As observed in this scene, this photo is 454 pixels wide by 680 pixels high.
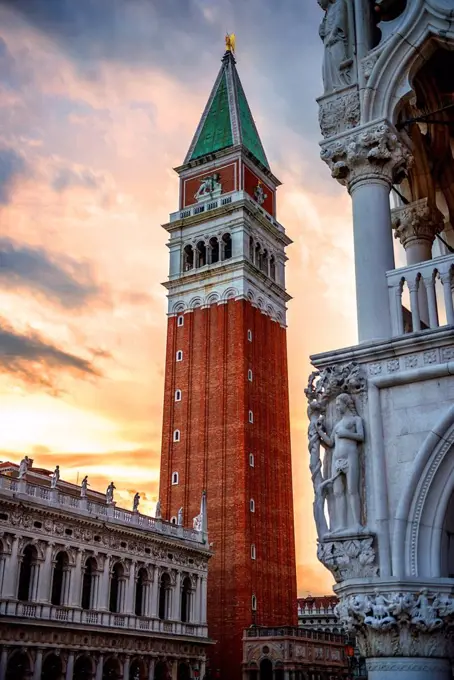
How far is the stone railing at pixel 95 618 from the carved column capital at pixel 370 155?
3015 cm

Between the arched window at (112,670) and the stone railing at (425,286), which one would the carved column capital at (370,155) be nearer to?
the stone railing at (425,286)

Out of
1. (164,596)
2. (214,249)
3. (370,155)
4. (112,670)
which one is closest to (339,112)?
(370,155)

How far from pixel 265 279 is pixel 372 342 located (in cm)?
5733

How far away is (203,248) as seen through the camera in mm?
65188

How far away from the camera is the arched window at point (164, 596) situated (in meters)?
44.4

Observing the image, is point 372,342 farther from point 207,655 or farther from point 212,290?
point 212,290

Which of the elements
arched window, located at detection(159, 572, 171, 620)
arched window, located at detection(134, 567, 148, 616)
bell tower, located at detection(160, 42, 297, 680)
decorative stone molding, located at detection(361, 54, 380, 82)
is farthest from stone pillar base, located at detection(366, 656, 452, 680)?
bell tower, located at detection(160, 42, 297, 680)

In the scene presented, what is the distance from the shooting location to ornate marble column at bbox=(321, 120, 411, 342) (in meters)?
7.62

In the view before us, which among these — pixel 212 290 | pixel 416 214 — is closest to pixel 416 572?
pixel 416 214

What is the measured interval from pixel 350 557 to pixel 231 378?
51.7 m

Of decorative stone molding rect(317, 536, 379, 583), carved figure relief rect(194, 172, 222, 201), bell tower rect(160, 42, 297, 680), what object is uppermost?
carved figure relief rect(194, 172, 222, 201)

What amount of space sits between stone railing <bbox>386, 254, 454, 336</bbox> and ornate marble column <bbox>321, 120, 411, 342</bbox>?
8cm

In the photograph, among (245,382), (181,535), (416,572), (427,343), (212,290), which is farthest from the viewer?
(212,290)

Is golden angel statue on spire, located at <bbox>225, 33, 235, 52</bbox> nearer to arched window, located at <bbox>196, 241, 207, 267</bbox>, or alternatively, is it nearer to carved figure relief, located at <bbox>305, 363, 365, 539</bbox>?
arched window, located at <bbox>196, 241, 207, 267</bbox>
